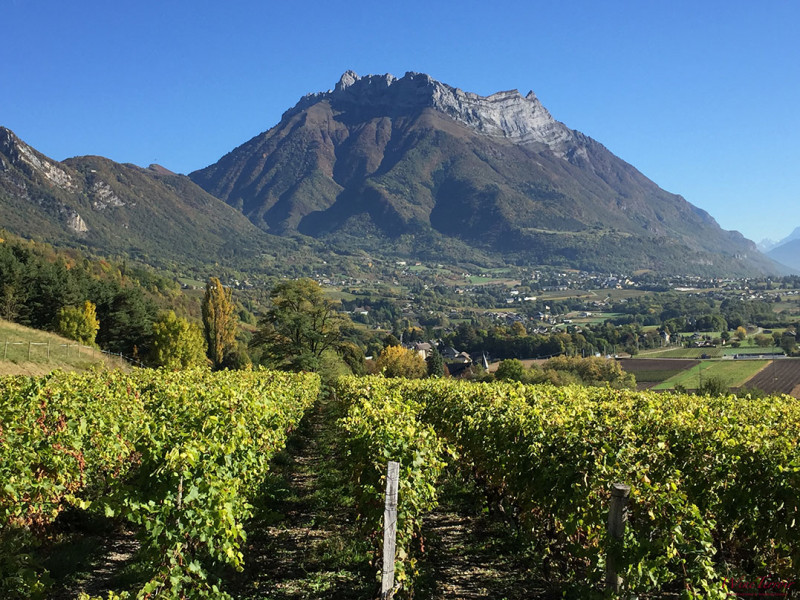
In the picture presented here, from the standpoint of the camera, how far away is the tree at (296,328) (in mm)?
46156

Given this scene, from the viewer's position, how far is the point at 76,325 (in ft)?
147

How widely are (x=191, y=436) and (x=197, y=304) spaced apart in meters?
97.1

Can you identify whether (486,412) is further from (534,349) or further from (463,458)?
(534,349)

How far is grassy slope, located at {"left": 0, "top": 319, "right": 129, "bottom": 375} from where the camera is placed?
2733cm

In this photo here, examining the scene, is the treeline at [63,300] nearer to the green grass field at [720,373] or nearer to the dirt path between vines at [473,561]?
the dirt path between vines at [473,561]

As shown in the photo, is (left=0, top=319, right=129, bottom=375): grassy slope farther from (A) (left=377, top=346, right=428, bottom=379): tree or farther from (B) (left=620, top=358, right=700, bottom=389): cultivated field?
(B) (left=620, top=358, right=700, bottom=389): cultivated field

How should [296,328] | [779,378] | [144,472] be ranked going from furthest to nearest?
[779,378] → [296,328] → [144,472]

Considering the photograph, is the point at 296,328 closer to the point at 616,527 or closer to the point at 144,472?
the point at 144,472

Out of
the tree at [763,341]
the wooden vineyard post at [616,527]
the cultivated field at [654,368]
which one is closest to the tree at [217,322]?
the cultivated field at [654,368]

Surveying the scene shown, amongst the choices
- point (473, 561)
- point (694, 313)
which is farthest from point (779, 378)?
point (694, 313)

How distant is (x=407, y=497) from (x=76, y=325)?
1755 inches

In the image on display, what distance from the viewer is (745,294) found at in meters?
198

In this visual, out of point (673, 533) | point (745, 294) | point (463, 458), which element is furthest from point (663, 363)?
point (745, 294)

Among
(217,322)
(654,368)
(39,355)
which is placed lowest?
A: (654,368)
